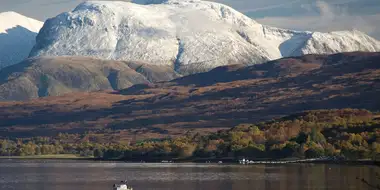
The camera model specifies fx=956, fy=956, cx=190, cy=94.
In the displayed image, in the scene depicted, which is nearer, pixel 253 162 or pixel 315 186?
pixel 315 186

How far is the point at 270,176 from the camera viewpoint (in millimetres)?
137875

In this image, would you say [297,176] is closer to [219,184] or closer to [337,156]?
[219,184]

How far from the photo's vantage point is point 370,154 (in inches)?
6855

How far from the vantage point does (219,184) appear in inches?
4943

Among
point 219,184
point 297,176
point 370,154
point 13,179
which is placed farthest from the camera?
point 370,154

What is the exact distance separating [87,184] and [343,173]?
3727 centimetres

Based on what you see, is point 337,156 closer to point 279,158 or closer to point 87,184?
point 279,158

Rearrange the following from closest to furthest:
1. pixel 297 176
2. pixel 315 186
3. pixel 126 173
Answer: pixel 315 186, pixel 297 176, pixel 126 173

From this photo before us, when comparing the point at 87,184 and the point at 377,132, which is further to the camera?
the point at 377,132

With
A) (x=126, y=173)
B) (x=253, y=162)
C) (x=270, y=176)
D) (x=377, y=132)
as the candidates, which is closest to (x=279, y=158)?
(x=253, y=162)

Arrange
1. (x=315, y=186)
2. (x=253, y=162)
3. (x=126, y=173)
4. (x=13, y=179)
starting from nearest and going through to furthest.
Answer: (x=315, y=186) → (x=13, y=179) → (x=126, y=173) → (x=253, y=162)

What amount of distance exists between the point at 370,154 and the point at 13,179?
218 feet

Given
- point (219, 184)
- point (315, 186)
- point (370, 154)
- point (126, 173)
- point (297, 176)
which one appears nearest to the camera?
point (315, 186)

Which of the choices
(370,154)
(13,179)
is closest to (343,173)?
(370,154)
